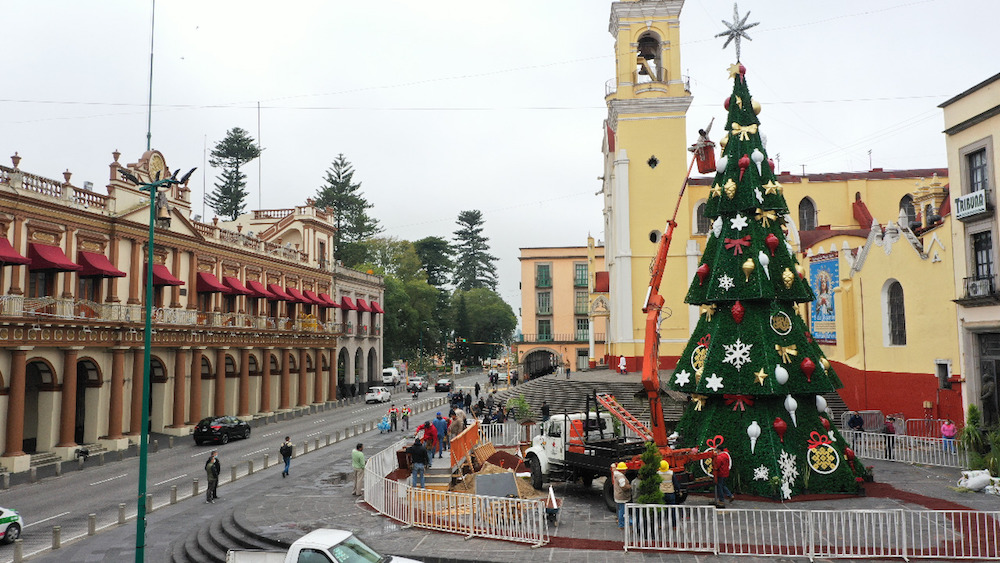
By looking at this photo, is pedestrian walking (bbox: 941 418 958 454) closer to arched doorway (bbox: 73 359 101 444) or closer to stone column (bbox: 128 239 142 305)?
arched doorway (bbox: 73 359 101 444)

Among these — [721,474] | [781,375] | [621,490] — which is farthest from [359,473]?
[781,375]

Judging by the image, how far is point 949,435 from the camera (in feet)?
67.3

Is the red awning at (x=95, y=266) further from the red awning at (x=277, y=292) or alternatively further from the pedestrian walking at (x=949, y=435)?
the pedestrian walking at (x=949, y=435)

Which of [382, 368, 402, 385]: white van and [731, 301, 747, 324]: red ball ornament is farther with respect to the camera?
[382, 368, 402, 385]: white van

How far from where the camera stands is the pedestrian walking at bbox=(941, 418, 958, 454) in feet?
65.4

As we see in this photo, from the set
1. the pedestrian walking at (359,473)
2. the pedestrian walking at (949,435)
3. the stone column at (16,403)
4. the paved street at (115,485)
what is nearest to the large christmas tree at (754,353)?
the pedestrian walking at (949,435)

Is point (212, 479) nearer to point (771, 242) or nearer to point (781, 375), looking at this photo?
point (781, 375)

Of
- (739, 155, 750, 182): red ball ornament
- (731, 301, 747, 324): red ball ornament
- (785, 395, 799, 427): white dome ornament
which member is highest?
(739, 155, 750, 182): red ball ornament

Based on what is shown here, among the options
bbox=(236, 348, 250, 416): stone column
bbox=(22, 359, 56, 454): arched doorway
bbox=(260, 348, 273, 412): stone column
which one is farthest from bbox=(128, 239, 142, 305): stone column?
bbox=(260, 348, 273, 412): stone column

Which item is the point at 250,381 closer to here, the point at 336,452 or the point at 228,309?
the point at 228,309

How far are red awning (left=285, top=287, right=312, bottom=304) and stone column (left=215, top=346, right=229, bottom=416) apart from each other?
24.7ft

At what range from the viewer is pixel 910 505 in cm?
1494

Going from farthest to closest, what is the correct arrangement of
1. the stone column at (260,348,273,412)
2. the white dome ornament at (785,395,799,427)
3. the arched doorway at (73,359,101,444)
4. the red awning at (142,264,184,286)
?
1. the stone column at (260,348,273,412)
2. the red awning at (142,264,184,286)
3. the arched doorway at (73,359,101,444)
4. the white dome ornament at (785,395,799,427)

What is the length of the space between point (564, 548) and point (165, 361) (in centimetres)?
2804
